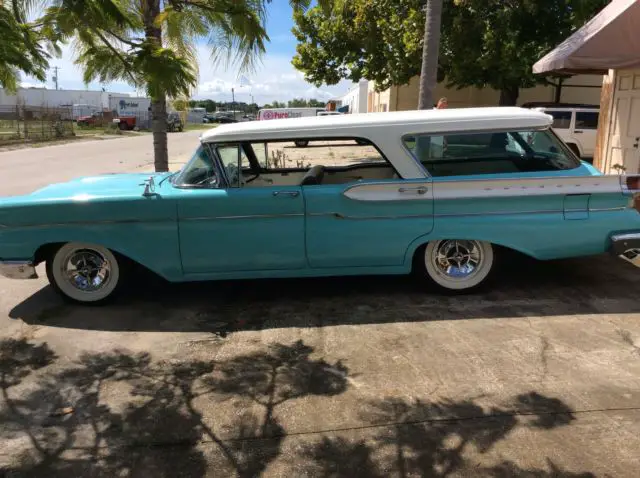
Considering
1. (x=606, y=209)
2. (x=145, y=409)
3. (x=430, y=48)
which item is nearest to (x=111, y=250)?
(x=145, y=409)

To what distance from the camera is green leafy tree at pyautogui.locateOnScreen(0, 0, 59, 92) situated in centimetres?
360

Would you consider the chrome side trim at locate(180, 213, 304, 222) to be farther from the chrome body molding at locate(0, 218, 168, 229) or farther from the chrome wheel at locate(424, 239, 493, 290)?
the chrome wheel at locate(424, 239, 493, 290)

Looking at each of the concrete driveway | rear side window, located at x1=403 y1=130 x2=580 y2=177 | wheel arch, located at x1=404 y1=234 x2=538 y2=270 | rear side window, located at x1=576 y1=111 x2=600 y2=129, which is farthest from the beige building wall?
the concrete driveway

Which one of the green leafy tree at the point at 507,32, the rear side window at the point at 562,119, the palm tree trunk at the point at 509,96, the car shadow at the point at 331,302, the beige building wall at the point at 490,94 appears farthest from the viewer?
the beige building wall at the point at 490,94

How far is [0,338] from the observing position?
4285 millimetres

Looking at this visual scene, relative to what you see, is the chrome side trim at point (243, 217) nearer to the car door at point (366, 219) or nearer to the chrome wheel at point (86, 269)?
the car door at point (366, 219)

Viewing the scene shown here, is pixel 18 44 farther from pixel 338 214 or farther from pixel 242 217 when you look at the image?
pixel 338 214

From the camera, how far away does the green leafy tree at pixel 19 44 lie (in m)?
3.60

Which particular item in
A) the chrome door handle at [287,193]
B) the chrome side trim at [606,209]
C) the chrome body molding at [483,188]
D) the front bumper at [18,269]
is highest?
the chrome body molding at [483,188]

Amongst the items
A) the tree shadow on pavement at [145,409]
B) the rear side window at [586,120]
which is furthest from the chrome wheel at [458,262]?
→ the rear side window at [586,120]

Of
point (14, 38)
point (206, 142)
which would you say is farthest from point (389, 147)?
point (14, 38)

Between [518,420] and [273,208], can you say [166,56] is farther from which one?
[518,420]

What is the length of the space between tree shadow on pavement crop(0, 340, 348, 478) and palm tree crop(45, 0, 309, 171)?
1877mm

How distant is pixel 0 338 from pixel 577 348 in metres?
4.30
